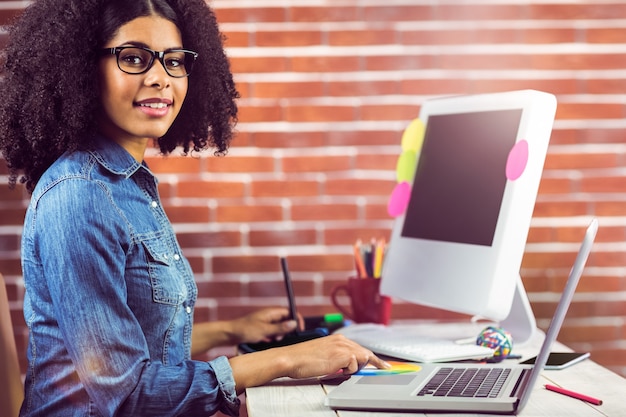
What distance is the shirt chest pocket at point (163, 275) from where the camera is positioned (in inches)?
54.4

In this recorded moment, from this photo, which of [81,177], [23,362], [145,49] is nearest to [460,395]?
[81,177]

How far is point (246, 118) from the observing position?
7.08 feet

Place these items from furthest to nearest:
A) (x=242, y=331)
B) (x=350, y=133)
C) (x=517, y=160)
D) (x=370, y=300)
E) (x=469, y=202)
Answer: (x=350, y=133) < (x=370, y=300) < (x=242, y=331) < (x=469, y=202) < (x=517, y=160)

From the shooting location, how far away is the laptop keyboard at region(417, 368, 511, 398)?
1210mm

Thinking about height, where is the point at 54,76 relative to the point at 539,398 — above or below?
above

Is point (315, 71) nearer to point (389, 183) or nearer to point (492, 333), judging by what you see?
point (389, 183)

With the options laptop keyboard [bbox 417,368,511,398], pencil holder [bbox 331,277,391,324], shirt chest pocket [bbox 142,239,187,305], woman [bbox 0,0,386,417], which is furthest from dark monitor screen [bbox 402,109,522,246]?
shirt chest pocket [bbox 142,239,187,305]

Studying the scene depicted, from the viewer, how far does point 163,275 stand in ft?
4.60

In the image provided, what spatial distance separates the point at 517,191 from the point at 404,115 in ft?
2.33

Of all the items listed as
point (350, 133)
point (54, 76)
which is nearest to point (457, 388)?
point (54, 76)

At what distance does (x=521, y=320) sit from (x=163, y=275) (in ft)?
2.69

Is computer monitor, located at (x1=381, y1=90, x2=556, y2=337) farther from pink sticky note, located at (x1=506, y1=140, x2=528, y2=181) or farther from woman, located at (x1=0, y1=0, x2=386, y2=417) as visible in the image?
woman, located at (x1=0, y1=0, x2=386, y2=417)

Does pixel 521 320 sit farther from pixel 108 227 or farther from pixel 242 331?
pixel 108 227

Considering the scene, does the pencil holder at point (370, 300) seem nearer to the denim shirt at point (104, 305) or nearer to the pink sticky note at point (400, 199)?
the pink sticky note at point (400, 199)
